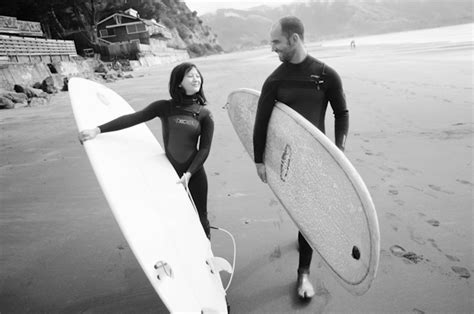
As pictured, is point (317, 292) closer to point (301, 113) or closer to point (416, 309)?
point (416, 309)

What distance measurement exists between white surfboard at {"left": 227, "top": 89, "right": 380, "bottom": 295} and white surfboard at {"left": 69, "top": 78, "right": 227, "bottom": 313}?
616 mm

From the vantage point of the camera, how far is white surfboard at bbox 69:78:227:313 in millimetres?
1424

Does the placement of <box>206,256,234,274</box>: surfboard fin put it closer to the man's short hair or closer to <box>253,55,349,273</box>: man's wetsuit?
<box>253,55,349,273</box>: man's wetsuit

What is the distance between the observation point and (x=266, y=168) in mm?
2164

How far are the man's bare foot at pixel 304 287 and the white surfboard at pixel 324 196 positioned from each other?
0.31m

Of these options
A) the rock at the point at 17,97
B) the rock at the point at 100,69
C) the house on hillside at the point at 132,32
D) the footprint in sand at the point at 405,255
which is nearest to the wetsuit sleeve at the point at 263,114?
the footprint in sand at the point at 405,255

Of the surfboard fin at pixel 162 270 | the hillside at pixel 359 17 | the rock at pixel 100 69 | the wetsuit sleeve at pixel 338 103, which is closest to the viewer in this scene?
the surfboard fin at pixel 162 270

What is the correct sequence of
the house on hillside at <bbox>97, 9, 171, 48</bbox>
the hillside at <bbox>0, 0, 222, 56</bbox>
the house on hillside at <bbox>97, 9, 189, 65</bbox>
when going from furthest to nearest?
the house on hillside at <bbox>97, 9, 171, 48</bbox> → the house on hillside at <bbox>97, 9, 189, 65</bbox> → the hillside at <bbox>0, 0, 222, 56</bbox>

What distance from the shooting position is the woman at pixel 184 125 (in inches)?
75.9

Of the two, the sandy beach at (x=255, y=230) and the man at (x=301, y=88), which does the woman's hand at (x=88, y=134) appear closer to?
the sandy beach at (x=255, y=230)

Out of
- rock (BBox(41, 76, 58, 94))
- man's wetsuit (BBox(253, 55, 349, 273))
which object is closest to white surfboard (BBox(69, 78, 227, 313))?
man's wetsuit (BBox(253, 55, 349, 273))

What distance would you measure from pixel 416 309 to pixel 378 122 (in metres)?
3.91

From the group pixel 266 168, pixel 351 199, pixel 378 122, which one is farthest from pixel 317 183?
pixel 378 122

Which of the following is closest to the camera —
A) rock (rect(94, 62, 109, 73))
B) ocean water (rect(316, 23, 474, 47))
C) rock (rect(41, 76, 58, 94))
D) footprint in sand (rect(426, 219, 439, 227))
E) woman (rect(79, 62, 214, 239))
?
woman (rect(79, 62, 214, 239))
